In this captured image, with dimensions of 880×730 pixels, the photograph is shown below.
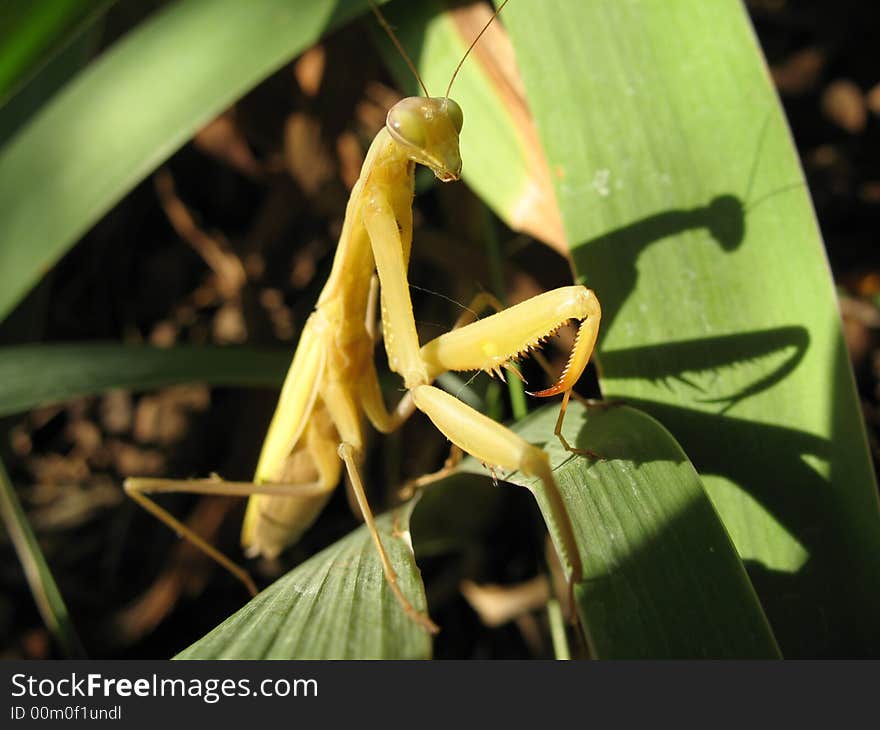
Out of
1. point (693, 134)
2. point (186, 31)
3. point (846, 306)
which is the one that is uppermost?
point (186, 31)

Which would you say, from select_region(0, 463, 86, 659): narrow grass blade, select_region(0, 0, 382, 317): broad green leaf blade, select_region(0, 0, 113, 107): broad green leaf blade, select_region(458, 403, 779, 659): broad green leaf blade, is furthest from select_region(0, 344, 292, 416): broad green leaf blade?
select_region(458, 403, 779, 659): broad green leaf blade

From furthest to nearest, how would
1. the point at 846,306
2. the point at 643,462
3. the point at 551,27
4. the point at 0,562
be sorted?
the point at 0,562, the point at 846,306, the point at 551,27, the point at 643,462

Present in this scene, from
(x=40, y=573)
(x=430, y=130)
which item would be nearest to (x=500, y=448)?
(x=430, y=130)

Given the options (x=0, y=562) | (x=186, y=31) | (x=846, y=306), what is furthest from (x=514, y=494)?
(x=0, y=562)

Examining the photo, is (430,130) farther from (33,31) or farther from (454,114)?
(33,31)

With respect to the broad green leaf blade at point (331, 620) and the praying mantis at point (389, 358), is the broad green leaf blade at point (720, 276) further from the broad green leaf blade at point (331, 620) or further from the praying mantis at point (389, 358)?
the broad green leaf blade at point (331, 620)

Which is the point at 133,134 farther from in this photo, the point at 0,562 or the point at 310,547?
the point at 0,562

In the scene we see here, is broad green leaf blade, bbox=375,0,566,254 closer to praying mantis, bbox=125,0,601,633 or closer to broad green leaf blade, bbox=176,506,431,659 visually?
praying mantis, bbox=125,0,601,633

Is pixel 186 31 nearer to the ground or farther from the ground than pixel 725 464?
farther from the ground
